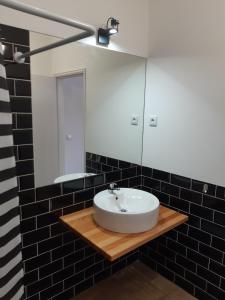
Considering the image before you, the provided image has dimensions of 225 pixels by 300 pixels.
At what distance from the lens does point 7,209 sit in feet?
2.29

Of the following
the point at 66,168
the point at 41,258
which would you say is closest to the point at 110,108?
the point at 66,168

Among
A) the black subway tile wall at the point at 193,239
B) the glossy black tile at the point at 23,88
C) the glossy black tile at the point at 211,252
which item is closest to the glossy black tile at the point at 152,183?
the black subway tile wall at the point at 193,239

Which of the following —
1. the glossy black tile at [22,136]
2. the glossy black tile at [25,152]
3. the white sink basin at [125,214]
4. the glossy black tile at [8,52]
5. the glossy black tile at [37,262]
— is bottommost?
the glossy black tile at [37,262]

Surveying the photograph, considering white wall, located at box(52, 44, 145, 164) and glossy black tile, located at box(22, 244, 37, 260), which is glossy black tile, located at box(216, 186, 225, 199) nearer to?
white wall, located at box(52, 44, 145, 164)

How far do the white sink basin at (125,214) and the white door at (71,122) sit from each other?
1.11 ft

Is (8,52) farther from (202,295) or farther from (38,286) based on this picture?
(202,295)

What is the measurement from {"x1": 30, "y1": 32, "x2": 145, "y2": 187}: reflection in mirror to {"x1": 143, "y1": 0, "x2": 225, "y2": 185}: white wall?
7.1 inches

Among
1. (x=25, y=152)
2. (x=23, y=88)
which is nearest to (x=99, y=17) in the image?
(x=23, y=88)

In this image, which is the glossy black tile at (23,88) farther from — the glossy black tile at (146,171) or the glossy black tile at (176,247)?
the glossy black tile at (176,247)

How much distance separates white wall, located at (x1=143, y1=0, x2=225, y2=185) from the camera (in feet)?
4.96

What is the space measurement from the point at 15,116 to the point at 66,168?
0.54 meters

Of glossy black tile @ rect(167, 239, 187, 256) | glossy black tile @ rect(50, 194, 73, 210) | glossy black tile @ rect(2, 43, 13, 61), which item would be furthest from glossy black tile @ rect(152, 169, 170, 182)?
glossy black tile @ rect(2, 43, 13, 61)

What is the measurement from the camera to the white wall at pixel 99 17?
1304mm

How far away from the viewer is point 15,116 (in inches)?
53.4
